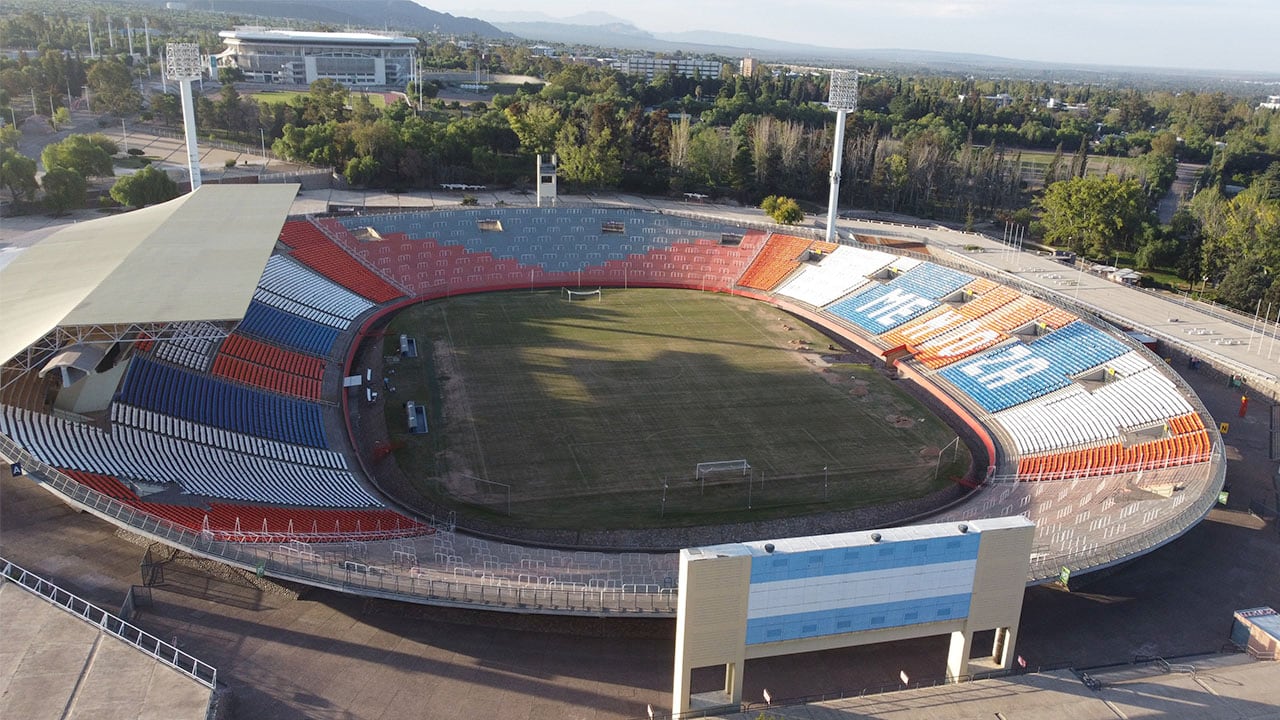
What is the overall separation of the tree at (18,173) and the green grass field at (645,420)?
110ft

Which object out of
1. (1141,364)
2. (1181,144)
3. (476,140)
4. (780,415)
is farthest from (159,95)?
(1181,144)

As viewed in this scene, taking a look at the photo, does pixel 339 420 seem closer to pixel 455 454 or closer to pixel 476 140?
pixel 455 454

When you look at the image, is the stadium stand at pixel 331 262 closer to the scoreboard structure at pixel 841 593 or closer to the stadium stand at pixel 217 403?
the stadium stand at pixel 217 403

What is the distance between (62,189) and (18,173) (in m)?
2.78

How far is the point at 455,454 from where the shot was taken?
116ft

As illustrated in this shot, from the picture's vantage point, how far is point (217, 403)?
34.0 meters

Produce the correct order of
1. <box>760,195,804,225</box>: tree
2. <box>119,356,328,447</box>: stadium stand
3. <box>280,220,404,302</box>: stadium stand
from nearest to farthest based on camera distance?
<box>119,356,328,447</box>: stadium stand < <box>280,220,404,302</box>: stadium stand < <box>760,195,804,225</box>: tree

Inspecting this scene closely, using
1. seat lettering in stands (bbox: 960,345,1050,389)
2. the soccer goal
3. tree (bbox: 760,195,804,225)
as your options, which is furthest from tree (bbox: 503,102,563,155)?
seat lettering in stands (bbox: 960,345,1050,389)

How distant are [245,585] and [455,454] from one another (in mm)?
11581

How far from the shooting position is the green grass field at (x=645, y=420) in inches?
1277

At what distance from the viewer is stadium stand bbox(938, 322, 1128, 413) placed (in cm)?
4094

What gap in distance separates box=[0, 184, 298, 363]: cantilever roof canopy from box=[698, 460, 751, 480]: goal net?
17.4 metres

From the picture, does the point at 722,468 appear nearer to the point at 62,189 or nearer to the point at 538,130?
the point at 62,189

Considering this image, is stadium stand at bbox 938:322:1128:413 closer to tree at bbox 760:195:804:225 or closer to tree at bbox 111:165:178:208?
tree at bbox 760:195:804:225
